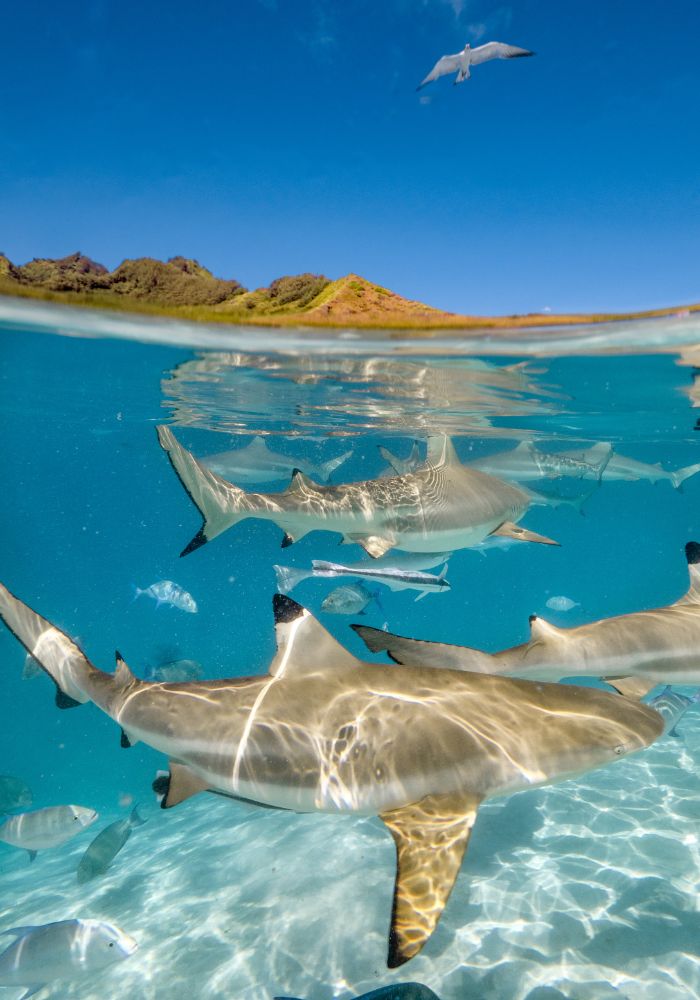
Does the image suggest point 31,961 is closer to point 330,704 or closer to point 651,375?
point 330,704

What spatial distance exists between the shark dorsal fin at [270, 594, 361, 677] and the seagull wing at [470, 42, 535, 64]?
10.7 meters

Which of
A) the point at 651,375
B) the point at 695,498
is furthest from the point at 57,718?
the point at 695,498

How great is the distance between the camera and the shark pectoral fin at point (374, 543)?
26.0 feet

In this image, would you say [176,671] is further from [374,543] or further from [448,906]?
[448,906]

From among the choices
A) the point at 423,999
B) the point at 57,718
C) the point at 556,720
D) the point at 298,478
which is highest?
the point at 298,478

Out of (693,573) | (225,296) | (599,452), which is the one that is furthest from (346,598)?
(599,452)

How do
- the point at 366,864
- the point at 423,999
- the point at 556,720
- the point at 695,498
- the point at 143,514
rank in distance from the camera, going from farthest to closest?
the point at 143,514 < the point at 695,498 < the point at 366,864 < the point at 423,999 < the point at 556,720

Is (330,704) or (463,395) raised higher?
(463,395)

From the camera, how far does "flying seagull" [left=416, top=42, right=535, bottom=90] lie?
9737mm

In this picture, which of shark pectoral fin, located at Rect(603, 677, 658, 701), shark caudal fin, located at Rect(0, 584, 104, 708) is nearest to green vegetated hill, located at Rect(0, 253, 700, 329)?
shark caudal fin, located at Rect(0, 584, 104, 708)

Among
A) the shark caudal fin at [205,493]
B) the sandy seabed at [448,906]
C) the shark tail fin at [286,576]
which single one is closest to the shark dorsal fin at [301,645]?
the shark caudal fin at [205,493]

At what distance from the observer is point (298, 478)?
788 cm

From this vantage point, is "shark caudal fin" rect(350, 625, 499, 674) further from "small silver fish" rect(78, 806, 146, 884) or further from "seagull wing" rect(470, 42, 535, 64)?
"seagull wing" rect(470, 42, 535, 64)

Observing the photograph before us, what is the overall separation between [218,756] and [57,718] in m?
44.2
